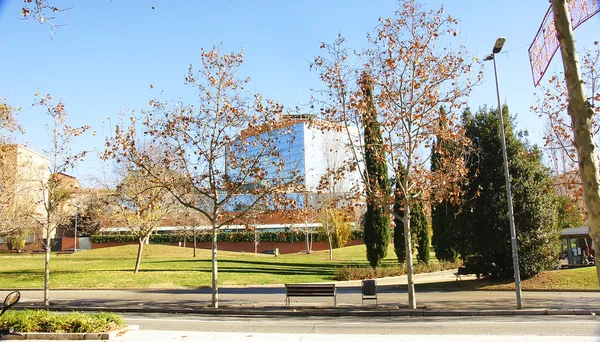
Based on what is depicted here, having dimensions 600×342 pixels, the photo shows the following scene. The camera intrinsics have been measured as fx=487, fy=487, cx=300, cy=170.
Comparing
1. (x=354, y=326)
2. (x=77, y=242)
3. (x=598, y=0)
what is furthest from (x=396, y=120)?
(x=77, y=242)

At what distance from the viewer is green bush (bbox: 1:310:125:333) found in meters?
10.1

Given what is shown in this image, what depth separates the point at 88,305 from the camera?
57.0ft

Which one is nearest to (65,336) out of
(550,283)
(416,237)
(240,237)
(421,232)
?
(550,283)

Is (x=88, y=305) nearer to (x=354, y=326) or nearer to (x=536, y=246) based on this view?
(x=354, y=326)

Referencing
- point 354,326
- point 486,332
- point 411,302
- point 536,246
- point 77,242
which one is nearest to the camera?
point 486,332

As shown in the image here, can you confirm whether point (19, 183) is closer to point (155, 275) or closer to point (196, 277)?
point (155, 275)

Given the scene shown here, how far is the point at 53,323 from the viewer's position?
33.8 feet

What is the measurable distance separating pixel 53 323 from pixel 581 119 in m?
10.4

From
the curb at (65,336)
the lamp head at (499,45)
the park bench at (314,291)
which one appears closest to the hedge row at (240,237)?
the park bench at (314,291)

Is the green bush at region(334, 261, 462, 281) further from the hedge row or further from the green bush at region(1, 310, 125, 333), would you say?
the hedge row

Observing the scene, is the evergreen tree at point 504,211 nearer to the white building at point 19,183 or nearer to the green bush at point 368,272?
the green bush at point 368,272

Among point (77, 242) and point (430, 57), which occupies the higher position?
point (430, 57)

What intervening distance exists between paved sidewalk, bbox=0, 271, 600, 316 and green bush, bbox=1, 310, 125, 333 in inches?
230

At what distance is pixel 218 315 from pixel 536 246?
14.2 metres
